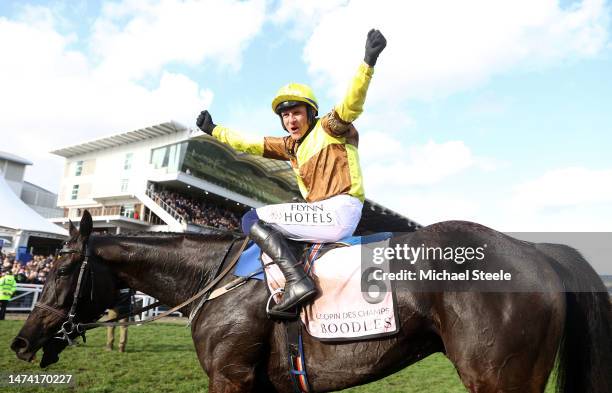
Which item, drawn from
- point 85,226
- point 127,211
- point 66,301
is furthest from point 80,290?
point 127,211

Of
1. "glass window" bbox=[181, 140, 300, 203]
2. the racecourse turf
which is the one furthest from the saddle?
"glass window" bbox=[181, 140, 300, 203]

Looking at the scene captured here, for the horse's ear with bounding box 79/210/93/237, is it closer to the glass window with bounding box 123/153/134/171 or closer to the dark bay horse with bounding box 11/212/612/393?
the dark bay horse with bounding box 11/212/612/393

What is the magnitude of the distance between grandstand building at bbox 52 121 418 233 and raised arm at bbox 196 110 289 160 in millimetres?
25832

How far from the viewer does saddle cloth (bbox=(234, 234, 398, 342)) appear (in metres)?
2.55

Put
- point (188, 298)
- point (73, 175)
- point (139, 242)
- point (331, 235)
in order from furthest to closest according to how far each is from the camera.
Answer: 1. point (73, 175)
2. point (139, 242)
3. point (188, 298)
4. point (331, 235)

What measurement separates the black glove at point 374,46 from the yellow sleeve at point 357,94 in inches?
1.7

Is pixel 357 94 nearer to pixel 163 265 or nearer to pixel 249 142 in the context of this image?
pixel 249 142

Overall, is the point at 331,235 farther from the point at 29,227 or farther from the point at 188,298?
the point at 29,227

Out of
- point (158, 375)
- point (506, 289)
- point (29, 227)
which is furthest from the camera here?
point (29, 227)

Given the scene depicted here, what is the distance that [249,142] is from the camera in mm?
3721

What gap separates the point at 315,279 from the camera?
2.76m

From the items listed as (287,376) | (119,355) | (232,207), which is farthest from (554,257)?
(232,207)

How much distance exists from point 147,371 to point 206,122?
17.2ft

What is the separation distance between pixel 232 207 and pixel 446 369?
3374 cm
